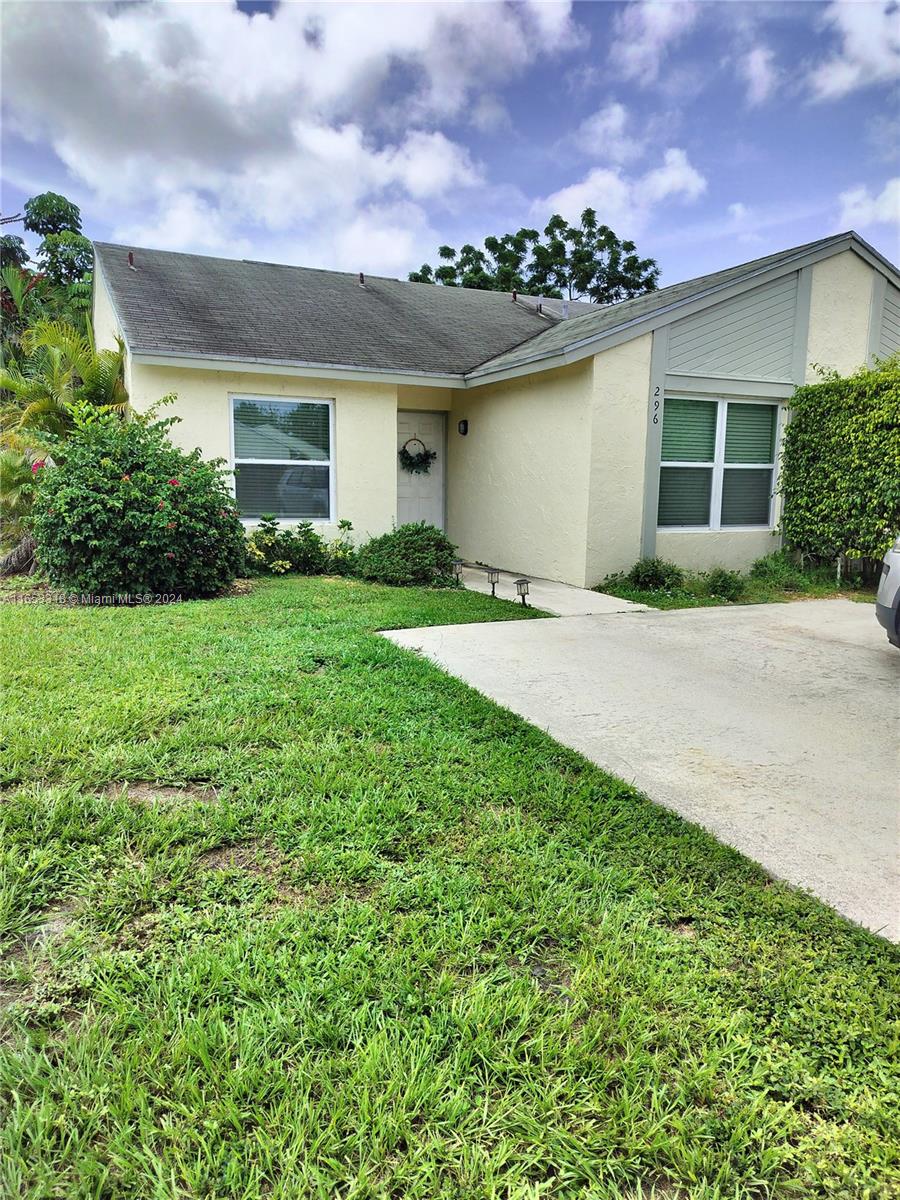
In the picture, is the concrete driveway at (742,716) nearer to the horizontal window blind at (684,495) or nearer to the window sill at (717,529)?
the window sill at (717,529)

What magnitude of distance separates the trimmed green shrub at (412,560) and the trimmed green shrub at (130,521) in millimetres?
1837

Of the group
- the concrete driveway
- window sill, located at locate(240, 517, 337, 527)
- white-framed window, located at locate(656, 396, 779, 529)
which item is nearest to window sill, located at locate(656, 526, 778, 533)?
white-framed window, located at locate(656, 396, 779, 529)

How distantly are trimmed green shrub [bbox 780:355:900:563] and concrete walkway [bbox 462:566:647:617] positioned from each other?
11.5ft

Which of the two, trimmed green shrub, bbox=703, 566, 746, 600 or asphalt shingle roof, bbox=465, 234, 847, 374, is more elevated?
asphalt shingle roof, bbox=465, 234, 847, 374

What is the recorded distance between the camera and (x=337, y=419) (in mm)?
9828

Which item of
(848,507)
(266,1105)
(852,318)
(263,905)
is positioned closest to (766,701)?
(263,905)

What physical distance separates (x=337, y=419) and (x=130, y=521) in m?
3.72

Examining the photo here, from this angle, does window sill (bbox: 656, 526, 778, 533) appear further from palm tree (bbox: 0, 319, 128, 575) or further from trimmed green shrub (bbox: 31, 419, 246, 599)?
palm tree (bbox: 0, 319, 128, 575)

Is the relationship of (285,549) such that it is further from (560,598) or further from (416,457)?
(560,598)

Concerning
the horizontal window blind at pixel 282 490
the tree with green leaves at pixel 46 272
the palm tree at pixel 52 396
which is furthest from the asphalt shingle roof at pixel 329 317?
the tree with green leaves at pixel 46 272

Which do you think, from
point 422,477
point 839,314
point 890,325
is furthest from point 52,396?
point 890,325

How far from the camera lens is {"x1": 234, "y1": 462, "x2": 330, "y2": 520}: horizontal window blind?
9477 millimetres

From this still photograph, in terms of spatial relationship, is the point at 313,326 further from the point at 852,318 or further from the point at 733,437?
the point at 852,318

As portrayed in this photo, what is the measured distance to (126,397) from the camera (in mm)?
9531
